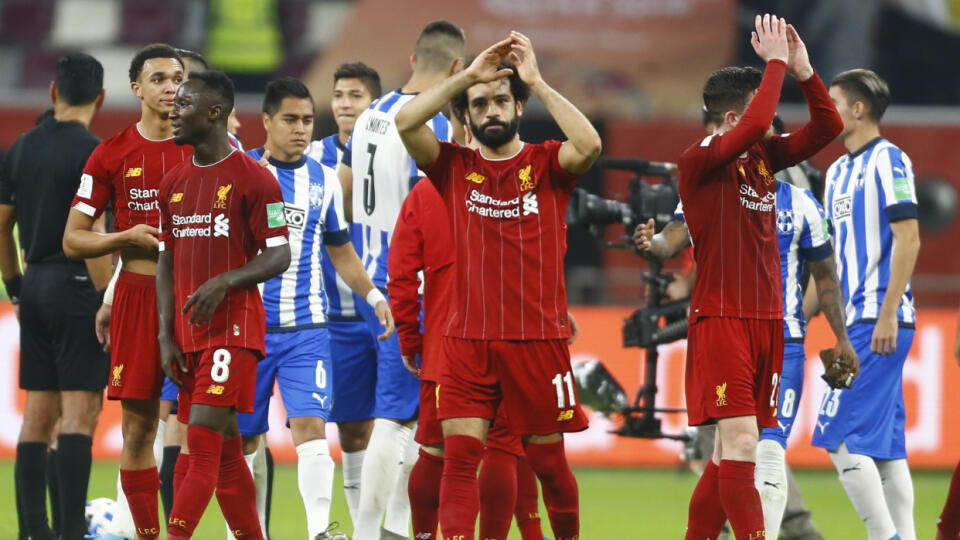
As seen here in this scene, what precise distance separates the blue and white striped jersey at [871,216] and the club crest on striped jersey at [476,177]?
8.08ft

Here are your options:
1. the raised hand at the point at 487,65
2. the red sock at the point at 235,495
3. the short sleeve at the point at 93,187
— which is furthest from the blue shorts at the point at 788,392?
the short sleeve at the point at 93,187

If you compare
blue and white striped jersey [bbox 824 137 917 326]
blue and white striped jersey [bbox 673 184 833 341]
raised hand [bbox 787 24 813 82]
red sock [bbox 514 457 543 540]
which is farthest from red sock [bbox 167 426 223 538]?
blue and white striped jersey [bbox 824 137 917 326]

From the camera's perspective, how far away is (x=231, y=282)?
19.8 feet

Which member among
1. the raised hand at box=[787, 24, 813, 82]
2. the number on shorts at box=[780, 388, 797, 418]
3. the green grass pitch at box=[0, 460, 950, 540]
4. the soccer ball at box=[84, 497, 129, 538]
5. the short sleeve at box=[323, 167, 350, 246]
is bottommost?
the green grass pitch at box=[0, 460, 950, 540]

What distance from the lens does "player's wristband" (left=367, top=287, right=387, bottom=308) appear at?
708 centimetres

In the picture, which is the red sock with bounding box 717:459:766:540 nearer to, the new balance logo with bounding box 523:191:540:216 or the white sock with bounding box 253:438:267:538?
the new balance logo with bounding box 523:191:540:216

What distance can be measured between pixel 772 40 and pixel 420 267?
1.98m

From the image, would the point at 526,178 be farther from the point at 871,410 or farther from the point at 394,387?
the point at 871,410

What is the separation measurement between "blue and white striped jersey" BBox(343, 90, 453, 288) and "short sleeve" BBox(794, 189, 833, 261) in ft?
6.03

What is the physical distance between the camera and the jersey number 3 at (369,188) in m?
7.50

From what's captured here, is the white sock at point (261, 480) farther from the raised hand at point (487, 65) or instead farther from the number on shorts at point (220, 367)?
the raised hand at point (487, 65)

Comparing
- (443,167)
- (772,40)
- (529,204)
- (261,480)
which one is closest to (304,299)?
(261,480)

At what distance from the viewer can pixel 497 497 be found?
6039 millimetres

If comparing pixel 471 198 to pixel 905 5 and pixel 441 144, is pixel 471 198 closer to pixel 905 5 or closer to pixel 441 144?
pixel 441 144
